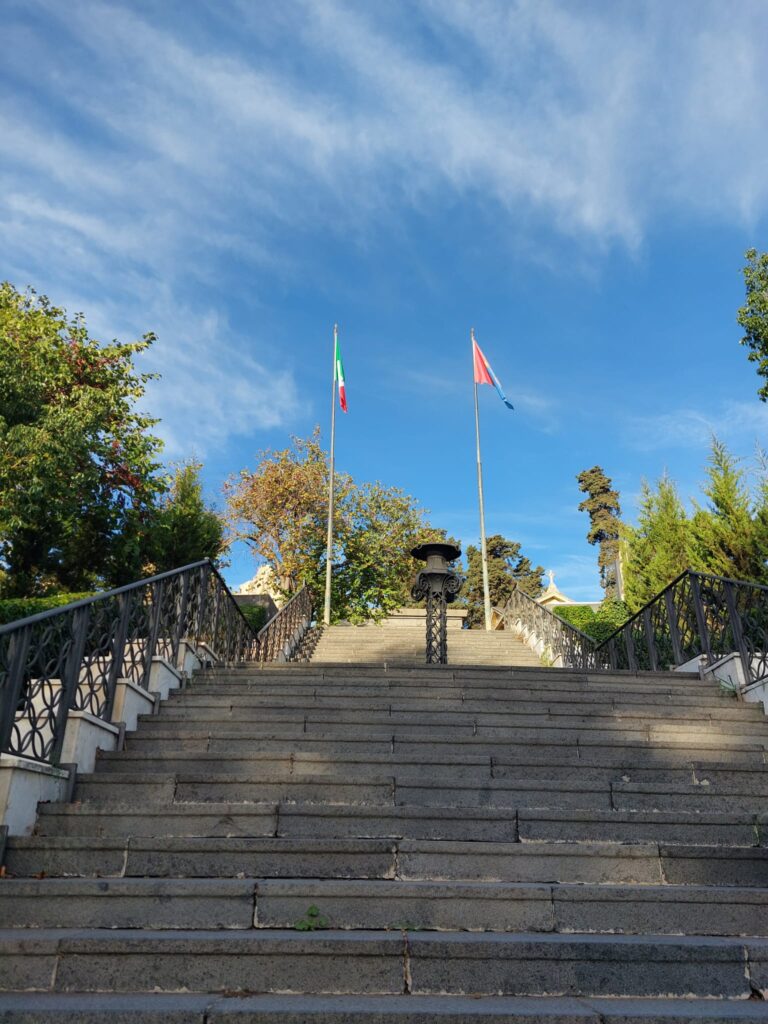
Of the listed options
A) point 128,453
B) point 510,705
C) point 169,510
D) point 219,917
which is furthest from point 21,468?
point 219,917

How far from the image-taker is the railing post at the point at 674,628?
8305 millimetres

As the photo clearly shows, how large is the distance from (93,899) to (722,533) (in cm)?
1521

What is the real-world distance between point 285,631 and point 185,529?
909 centimetres

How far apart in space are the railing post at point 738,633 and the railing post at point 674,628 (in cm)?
130

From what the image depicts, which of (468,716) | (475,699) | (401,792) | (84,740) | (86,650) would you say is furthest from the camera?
(475,699)

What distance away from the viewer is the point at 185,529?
22.0m

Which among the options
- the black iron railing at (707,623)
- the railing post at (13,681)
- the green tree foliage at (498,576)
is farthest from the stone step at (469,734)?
the green tree foliage at (498,576)

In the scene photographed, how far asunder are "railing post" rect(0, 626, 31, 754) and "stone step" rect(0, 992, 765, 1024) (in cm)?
164

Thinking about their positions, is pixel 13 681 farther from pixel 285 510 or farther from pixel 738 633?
pixel 285 510

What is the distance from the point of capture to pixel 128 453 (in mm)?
18250

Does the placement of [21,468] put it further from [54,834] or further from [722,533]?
[722,533]

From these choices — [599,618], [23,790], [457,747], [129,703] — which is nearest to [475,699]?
[457,747]

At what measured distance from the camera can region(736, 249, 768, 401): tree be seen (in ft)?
42.7

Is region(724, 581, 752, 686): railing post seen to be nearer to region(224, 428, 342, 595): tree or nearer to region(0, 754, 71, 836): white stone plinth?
region(0, 754, 71, 836): white stone plinth
